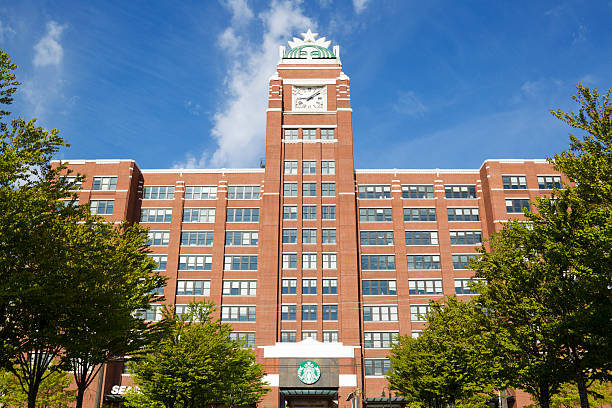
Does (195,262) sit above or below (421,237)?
below

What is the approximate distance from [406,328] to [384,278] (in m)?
6.60

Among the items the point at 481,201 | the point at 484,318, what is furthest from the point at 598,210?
the point at 481,201

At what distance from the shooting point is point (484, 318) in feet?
105

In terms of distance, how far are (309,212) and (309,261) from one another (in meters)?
6.26

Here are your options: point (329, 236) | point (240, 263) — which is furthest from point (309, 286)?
point (240, 263)

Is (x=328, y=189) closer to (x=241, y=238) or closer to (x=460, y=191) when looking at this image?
(x=241, y=238)

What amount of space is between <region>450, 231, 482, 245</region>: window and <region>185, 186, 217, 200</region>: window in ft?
105

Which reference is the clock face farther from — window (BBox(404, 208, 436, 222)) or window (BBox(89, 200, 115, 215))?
window (BBox(89, 200, 115, 215))

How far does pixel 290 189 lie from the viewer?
63.3 m

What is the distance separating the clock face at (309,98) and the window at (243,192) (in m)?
12.3

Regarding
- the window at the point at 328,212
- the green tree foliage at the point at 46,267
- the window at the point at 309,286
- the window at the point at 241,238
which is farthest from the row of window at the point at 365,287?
the green tree foliage at the point at 46,267

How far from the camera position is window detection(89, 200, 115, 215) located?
63469 millimetres

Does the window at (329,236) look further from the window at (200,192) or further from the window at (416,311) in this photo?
the window at (200,192)

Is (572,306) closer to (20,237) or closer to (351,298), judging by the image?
(20,237)
